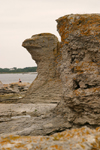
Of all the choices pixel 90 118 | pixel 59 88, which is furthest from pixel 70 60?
pixel 59 88

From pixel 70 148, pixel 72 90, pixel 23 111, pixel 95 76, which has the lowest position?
pixel 23 111

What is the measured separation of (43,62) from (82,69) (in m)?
10.3

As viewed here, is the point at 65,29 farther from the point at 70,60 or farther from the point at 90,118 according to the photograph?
the point at 90,118

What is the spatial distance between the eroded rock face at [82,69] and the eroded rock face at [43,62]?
8.33 meters

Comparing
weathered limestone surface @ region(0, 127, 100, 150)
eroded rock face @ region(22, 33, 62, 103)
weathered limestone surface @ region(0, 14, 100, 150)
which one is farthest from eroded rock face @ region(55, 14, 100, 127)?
eroded rock face @ region(22, 33, 62, 103)

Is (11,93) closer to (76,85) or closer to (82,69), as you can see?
(76,85)

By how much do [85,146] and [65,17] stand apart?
7073 millimetres

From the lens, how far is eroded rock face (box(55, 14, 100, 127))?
811 cm

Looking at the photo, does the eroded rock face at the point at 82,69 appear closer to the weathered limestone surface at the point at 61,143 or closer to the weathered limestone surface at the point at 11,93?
the weathered limestone surface at the point at 61,143

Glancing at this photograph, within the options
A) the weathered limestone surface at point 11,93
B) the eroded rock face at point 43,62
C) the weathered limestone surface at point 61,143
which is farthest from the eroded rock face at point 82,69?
the weathered limestone surface at point 11,93

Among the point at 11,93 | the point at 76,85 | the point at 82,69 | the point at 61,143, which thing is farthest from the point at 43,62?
the point at 61,143

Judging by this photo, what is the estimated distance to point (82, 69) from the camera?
8438 mm

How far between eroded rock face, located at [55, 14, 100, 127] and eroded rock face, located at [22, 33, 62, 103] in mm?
8329

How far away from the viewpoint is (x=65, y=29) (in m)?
9.55
